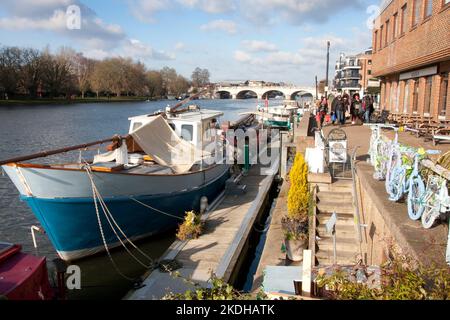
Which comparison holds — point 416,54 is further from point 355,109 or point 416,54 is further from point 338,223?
point 338,223

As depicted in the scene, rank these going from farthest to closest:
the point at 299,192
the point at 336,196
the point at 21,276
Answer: the point at 299,192 < the point at 336,196 < the point at 21,276

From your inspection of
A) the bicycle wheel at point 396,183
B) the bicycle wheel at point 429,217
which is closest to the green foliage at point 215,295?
the bicycle wheel at point 429,217

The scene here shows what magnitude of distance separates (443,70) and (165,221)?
11.2 metres

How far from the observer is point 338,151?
10164mm

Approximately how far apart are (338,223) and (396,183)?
2424 millimetres

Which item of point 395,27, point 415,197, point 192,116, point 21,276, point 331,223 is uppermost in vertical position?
point 395,27

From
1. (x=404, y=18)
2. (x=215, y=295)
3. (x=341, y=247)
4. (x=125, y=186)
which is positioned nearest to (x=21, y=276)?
(x=215, y=295)

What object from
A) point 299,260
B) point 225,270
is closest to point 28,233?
point 225,270

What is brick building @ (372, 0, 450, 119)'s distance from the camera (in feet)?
43.4

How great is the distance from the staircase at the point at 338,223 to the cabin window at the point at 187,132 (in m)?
5.82

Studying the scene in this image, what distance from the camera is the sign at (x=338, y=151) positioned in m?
10.1

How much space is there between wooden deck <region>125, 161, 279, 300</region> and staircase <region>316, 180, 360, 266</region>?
2.08 meters

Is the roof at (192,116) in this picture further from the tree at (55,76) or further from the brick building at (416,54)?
the tree at (55,76)
